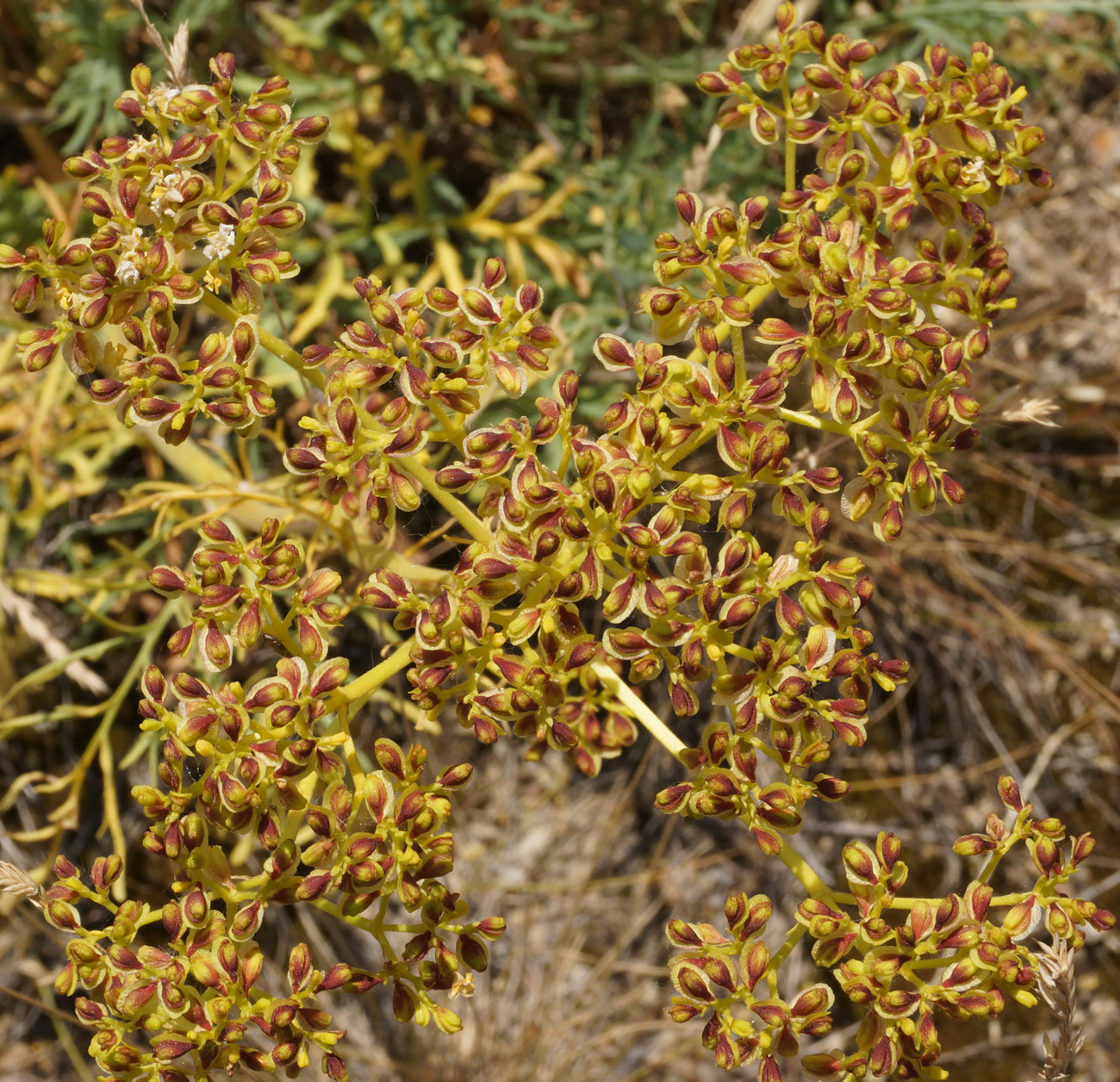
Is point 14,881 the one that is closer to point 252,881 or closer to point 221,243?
point 252,881

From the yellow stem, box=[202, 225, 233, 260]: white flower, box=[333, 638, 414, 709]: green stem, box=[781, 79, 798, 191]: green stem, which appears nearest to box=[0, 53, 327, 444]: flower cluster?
box=[202, 225, 233, 260]: white flower

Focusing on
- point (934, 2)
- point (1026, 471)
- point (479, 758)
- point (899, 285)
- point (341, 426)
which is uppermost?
point (934, 2)

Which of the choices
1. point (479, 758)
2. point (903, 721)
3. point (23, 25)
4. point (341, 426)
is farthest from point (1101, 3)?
point (23, 25)

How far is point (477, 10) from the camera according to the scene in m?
2.69

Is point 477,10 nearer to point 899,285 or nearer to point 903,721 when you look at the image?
point 899,285

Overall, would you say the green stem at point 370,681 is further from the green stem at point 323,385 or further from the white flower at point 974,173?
the white flower at point 974,173

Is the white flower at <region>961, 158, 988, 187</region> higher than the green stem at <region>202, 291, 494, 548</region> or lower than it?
higher

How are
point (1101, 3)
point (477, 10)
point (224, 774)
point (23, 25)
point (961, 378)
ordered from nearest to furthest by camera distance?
point (224, 774) → point (961, 378) → point (1101, 3) → point (23, 25) → point (477, 10)

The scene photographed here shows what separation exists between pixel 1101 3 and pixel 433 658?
7.26 feet

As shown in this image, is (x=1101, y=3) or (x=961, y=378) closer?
(x=961, y=378)

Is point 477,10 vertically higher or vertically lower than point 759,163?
higher

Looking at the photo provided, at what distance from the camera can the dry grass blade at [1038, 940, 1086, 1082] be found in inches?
52.0

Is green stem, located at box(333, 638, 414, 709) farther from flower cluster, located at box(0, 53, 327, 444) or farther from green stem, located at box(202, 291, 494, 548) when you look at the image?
flower cluster, located at box(0, 53, 327, 444)

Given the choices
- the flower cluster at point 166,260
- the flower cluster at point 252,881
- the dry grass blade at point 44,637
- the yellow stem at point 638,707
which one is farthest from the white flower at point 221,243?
the dry grass blade at point 44,637
